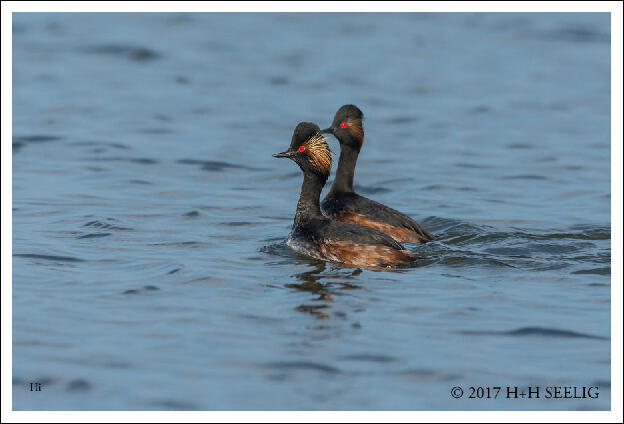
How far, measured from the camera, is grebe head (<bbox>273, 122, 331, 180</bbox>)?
11.4 meters

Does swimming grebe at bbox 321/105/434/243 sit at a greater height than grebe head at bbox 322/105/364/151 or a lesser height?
lesser

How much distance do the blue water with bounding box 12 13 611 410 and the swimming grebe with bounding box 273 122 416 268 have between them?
24 cm

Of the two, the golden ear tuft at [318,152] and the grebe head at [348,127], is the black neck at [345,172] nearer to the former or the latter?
the grebe head at [348,127]

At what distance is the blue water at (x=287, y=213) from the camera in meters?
7.82

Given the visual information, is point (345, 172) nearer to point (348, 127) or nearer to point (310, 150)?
point (348, 127)

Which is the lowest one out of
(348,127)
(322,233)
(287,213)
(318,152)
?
(287,213)

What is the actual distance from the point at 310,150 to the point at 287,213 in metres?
2.76

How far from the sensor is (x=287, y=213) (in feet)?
46.4

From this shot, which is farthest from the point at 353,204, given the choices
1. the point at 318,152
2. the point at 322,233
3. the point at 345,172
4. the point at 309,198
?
the point at 322,233

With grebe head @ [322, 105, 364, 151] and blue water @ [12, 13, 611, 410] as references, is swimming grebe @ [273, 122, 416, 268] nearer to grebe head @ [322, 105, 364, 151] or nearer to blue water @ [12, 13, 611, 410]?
blue water @ [12, 13, 611, 410]

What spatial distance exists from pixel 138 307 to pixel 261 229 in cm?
387

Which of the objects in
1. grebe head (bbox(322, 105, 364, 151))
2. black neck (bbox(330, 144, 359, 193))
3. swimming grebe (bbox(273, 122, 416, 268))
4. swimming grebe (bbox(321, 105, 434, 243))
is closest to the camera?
swimming grebe (bbox(273, 122, 416, 268))

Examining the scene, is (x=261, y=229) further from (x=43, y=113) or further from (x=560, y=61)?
(x=560, y=61)

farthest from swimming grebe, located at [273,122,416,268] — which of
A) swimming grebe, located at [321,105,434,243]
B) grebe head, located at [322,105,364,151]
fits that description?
grebe head, located at [322,105,364,151]
